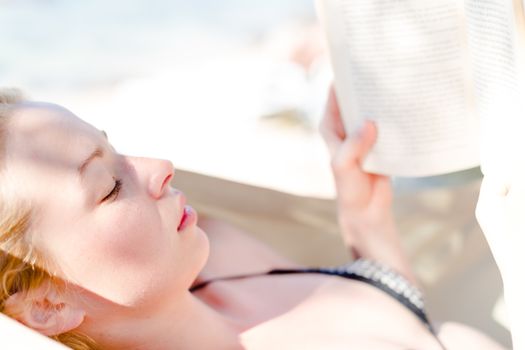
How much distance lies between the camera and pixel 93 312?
91cm

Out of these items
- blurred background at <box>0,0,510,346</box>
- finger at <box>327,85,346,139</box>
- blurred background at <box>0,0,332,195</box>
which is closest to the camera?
finger at <box>327,85,346,139</box>

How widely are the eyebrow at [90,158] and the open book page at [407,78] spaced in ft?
1.33

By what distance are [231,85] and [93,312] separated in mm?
1034

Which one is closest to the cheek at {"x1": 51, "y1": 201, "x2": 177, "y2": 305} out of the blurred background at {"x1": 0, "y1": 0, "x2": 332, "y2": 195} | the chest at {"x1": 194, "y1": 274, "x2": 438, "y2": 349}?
the chest at {"x1": 194, "y1": 274, "x2": 438, "y2": 349}

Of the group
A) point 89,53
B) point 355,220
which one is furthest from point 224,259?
point 89,53

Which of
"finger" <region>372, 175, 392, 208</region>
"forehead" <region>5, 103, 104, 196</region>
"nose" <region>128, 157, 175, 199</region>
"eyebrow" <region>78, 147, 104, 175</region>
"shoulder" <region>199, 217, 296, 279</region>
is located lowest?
"shoulder" <region>199, 217, 296, 279</region>

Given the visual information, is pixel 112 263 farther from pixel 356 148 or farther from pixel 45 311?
pixel 356 148

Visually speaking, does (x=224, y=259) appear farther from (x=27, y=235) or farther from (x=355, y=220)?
(x=27, y=235)

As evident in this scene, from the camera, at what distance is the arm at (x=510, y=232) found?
2.65ft

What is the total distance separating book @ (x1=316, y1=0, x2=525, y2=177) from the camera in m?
1.02

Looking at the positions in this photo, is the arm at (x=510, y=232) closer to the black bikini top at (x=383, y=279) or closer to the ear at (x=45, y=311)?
the black bikini top at (x=383, y=279)

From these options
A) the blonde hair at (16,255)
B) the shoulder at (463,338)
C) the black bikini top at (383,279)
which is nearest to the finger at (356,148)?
the black bikini top at (383,279)

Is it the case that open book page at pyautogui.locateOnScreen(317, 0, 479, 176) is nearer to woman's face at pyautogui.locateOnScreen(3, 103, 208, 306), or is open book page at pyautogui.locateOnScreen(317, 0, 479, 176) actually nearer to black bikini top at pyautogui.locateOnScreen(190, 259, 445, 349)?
black bikini top at pyautogui.locateOnScreen(190, 259, 445, 349)

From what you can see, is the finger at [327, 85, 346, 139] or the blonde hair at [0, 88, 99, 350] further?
the finger at [327, 85, 346, 139]
